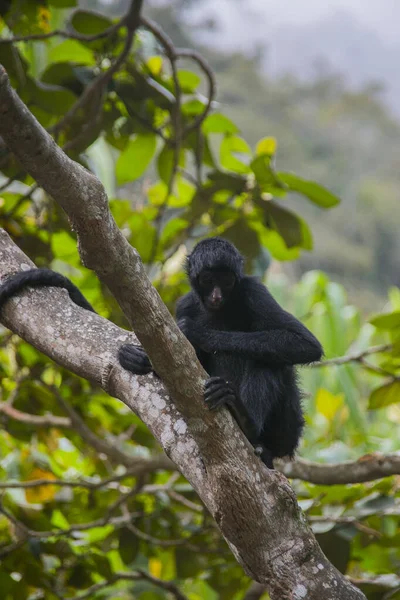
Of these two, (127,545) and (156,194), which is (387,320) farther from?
(156,194)

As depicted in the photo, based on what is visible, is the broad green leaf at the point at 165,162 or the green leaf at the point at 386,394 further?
the broad green leaf at the point at 165,162

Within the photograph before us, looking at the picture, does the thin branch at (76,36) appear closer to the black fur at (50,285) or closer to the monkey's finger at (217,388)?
the black fur at (50,285)

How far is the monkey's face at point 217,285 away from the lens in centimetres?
455

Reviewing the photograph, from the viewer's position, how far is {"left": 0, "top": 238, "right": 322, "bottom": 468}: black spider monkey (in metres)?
Answer: 4.13

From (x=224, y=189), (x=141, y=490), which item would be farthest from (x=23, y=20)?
(x=141, y=490)

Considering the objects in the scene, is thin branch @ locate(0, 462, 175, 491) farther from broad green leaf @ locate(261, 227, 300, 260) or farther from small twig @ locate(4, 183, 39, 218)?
broad green leaf @ locate(261, 227, 300, 260)

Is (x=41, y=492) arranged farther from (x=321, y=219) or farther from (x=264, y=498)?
(x=321, y=219)

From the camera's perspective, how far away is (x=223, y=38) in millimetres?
49500

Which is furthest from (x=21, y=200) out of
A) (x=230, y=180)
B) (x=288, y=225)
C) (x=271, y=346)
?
(x=271, y=346)

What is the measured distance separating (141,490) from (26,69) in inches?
126

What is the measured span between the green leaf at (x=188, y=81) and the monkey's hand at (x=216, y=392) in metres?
3.77

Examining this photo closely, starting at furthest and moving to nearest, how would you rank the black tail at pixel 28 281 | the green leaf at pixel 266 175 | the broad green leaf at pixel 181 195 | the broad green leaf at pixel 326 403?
1. the broad green leaf at pixel 326 403
2. the broad green leaf at pixel 181 195
3. the green leaf at pixel 266 175
4. the black tail at pixel 28 281

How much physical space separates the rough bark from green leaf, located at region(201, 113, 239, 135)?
2.98 metres

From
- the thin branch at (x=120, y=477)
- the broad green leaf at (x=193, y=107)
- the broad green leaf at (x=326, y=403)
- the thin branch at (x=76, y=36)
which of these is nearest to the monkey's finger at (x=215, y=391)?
the thin branch at (x=120, y=477)
